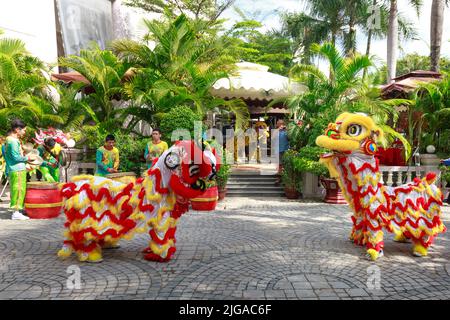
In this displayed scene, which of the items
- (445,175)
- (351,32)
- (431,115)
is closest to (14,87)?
(431,115)

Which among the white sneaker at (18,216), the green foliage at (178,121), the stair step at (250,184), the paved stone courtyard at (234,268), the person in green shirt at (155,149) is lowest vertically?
the paved stone courtyard at (234,268)

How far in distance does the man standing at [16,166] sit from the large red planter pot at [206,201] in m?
3.33

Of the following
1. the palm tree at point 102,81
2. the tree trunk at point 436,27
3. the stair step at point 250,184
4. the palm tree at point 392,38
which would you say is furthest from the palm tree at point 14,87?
the palm tree at point 392,38

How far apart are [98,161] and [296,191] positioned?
4.91 meters

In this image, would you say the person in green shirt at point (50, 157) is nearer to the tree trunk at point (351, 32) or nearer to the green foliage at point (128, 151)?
the green foliage at point (128, 151)

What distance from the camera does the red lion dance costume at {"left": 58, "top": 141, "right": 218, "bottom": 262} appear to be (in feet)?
14.5

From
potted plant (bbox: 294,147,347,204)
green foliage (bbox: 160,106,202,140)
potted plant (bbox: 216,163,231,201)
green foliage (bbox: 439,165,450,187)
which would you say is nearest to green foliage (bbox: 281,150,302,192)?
potted plant (bbox: 294,147,347,204)

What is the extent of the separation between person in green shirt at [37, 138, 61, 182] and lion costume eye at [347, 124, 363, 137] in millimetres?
5928

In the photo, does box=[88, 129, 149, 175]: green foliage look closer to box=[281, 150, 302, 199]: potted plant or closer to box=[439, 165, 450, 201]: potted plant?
box=[281, 150, 302, 199]: potted plant

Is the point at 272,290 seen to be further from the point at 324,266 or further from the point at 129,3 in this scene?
the point at 129,3

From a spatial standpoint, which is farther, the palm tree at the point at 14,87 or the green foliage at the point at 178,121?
the palm tree at the point at 14,87

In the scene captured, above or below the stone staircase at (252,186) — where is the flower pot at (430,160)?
above

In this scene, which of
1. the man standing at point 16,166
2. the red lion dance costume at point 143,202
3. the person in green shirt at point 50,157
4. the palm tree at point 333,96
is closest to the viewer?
the red lion dance costume at point 143,202

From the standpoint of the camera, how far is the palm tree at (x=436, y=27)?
40.5 feet
